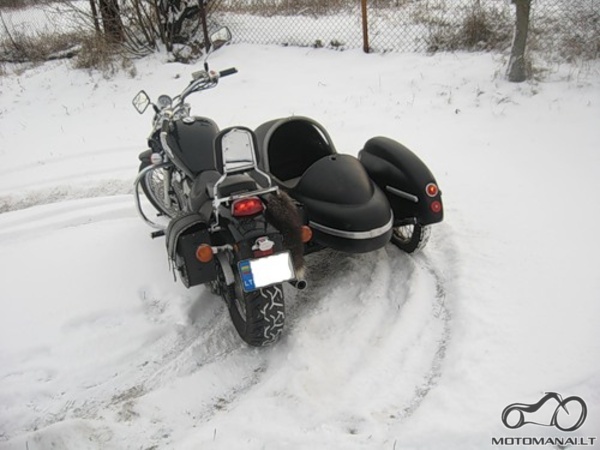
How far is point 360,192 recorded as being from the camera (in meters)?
3.18

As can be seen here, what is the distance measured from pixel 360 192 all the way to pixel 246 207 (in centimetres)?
88

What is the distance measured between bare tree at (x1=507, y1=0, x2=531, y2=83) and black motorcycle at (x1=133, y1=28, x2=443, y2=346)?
3388 mm

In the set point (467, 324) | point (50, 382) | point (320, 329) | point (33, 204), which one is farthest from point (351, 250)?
point (33, 204)

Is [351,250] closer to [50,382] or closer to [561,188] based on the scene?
[50,382]

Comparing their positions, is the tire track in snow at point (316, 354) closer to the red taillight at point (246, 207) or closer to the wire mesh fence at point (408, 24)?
the red taillight at point (246, 207)

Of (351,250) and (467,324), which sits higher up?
(351,250)

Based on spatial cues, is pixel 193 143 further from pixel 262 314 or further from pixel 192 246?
pixel 262 314

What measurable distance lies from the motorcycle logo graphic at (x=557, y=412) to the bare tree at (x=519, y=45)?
477cm

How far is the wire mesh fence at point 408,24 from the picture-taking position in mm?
7191

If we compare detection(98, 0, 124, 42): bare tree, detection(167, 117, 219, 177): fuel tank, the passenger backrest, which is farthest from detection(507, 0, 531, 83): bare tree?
detection(98, 0, 124, 42): bare tree

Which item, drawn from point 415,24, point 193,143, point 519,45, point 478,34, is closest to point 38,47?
point 415,24

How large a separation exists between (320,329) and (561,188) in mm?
2498

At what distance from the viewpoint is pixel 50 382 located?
9.37 feet

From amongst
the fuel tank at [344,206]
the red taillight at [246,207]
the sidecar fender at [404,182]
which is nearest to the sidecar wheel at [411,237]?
the sidecar fender at [404,182]
